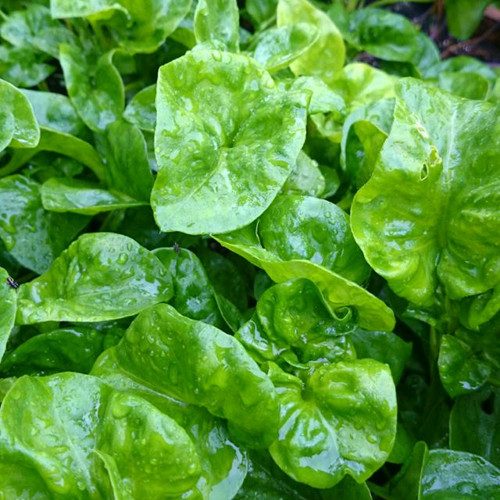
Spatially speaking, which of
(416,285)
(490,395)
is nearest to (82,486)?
(416,285)

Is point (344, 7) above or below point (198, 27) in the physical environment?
below

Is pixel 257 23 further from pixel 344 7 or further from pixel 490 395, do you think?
pixel 490 395

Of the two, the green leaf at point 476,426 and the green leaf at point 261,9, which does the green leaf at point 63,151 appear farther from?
the green leaf at point 476,426

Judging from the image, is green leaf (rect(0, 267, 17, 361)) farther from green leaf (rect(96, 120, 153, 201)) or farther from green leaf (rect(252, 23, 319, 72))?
green leaf (rect(252, 23, 319, 72))

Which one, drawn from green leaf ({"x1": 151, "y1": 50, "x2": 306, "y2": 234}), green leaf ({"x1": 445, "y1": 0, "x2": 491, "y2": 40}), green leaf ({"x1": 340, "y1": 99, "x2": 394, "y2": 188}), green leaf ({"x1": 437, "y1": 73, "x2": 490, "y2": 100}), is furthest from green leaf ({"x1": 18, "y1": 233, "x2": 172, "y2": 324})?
green leaf ({"x1": 445, "y1": 0, "x2": 491, "y2": 40})

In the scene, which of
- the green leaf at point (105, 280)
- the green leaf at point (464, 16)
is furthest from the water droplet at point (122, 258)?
the green leaf at point (464, 16)
